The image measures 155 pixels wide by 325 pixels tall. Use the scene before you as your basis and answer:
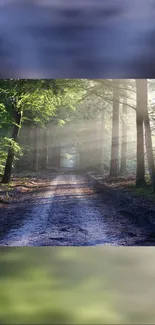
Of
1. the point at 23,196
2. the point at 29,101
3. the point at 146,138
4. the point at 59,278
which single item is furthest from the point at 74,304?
the point at 146,138

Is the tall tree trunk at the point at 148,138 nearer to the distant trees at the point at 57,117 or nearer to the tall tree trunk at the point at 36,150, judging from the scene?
the distant trees at the point at 57,117

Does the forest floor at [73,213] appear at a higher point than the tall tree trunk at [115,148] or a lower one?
lower

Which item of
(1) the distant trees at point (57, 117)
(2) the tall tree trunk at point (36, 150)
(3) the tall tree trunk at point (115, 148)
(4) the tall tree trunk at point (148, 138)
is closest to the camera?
(1) the distant trees at point (57, 117)

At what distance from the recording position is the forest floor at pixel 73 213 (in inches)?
137

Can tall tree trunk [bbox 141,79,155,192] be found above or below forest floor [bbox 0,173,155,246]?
above

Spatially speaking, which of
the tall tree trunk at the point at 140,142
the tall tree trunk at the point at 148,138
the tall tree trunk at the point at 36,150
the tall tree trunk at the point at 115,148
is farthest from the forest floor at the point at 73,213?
the tall tree trunk at the point at 115,148

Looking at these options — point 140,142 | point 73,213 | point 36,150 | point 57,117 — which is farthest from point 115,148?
point 73,213

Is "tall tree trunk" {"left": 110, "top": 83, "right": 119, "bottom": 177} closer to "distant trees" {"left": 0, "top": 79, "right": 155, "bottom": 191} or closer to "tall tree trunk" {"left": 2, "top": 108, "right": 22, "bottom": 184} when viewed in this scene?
"distant trees" {"left": 0, "top": 79, "right": 155, "bottom": 191}

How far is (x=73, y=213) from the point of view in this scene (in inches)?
178

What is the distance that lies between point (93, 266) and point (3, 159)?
2.94 meters

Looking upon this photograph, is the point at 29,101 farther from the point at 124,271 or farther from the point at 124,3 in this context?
the point at 124,3

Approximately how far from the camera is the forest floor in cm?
348

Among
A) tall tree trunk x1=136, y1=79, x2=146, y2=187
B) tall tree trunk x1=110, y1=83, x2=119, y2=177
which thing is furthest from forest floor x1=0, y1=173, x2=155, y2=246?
tall tree trunk x1=110, y1=83, x2=119, y2=177

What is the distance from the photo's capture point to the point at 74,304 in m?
1.28
